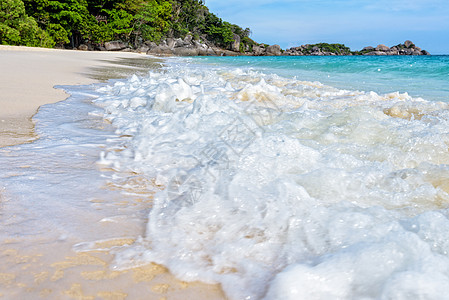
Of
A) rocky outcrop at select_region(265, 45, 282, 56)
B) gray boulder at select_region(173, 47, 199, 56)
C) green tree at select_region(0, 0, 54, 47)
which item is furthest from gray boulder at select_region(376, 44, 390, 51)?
green tree at select_region(0, 0, 54, 47)

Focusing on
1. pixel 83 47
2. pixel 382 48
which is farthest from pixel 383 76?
pixel 382 48

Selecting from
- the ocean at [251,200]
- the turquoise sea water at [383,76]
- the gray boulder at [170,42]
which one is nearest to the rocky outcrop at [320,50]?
the gray boulder at [170,42]

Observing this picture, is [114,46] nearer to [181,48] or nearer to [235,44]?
[181,48]

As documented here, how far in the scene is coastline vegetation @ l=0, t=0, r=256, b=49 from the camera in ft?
69.6

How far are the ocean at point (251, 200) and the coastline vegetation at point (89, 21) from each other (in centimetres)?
2351

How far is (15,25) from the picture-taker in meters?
21.1

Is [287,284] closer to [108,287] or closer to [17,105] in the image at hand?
[108,287]

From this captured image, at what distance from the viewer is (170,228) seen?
4.27 ft

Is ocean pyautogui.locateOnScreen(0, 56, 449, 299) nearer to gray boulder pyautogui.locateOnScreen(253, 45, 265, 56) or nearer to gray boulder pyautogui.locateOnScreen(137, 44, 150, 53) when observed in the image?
gray boulder pyautogui.locateOnScreen(137, 44, 150, 53)

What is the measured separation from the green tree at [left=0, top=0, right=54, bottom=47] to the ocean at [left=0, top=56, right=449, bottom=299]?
22.7 metres

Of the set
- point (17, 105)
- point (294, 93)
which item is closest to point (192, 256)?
point (17, 105)

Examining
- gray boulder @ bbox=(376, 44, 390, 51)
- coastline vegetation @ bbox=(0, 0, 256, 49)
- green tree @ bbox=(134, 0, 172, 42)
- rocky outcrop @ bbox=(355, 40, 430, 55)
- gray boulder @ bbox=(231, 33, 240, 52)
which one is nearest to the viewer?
coastline vegetation @ bbox=(0, 0, 256, 49)

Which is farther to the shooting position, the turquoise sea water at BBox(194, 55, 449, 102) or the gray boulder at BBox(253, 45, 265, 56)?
the gray boulder at BBox(253, 45, 265, 56)

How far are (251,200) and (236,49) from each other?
7554 cm
